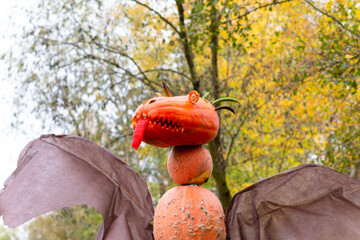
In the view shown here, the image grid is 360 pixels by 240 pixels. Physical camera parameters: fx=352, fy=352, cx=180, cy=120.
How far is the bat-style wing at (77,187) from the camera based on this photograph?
5.45ft

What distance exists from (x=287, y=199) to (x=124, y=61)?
4.05m

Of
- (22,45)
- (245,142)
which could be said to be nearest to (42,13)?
(22,45)

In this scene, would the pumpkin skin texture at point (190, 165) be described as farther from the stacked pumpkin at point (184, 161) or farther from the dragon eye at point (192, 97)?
the dragon eye at point (192, 97)

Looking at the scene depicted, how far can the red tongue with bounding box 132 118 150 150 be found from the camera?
5.36 ft

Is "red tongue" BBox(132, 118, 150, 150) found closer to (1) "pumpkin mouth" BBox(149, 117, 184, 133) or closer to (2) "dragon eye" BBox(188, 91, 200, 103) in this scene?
(1) "pumpkin mouth" BBox(149, 117, 184, 133)

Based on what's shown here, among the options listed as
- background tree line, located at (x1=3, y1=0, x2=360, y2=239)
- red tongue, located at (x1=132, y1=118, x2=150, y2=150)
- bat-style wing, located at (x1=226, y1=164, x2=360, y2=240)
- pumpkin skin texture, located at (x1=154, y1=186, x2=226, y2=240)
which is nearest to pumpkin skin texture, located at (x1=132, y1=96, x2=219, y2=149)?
red tongue, located at (x1=132, y1=118, x2=150, y2=150)

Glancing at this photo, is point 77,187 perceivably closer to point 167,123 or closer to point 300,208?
point 167,123

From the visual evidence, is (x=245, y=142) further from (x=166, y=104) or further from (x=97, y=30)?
(x=166, y=104)

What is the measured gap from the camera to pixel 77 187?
1.78 metres

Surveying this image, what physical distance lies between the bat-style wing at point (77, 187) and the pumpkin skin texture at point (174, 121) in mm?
351

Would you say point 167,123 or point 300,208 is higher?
point 167,123

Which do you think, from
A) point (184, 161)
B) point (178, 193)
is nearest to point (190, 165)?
point (184, 161)

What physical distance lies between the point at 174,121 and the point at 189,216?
1.50 ft

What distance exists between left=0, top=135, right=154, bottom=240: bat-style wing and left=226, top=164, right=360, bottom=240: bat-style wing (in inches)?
21.1
